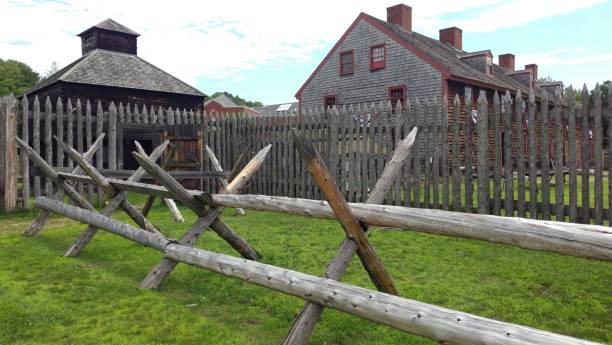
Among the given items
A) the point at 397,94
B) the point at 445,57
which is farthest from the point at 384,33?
the point at 445,57

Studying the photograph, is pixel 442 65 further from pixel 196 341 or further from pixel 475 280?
pixel 196 341

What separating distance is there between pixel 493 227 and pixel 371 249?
3.14 feet

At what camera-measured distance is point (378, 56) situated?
84.4 feet

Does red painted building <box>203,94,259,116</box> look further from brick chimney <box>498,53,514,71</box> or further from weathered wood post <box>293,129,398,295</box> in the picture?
weathered wood post <box>293,129,398,295</box>

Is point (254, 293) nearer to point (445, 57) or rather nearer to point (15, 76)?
point (445, 57)

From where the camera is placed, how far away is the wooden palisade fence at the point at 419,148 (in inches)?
278

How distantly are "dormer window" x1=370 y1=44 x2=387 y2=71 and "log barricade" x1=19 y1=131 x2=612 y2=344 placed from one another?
21491 millimetres

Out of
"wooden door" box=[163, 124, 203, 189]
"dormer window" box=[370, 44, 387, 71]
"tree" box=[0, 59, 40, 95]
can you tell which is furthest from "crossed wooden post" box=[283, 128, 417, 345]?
"tree" box=[0, 59, 40, 95]

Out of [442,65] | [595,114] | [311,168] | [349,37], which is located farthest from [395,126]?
[349,37]

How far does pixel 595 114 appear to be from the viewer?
6.85m

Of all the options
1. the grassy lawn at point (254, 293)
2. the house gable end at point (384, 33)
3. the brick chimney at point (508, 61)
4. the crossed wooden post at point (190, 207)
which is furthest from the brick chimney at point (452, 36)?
the crossed wooden post at point (190, 207)

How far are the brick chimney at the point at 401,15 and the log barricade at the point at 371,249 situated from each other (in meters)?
25.2

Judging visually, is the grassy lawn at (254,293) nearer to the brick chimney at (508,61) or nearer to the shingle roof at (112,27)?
the shingle roof at (112,27)

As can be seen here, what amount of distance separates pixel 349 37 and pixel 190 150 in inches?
715
